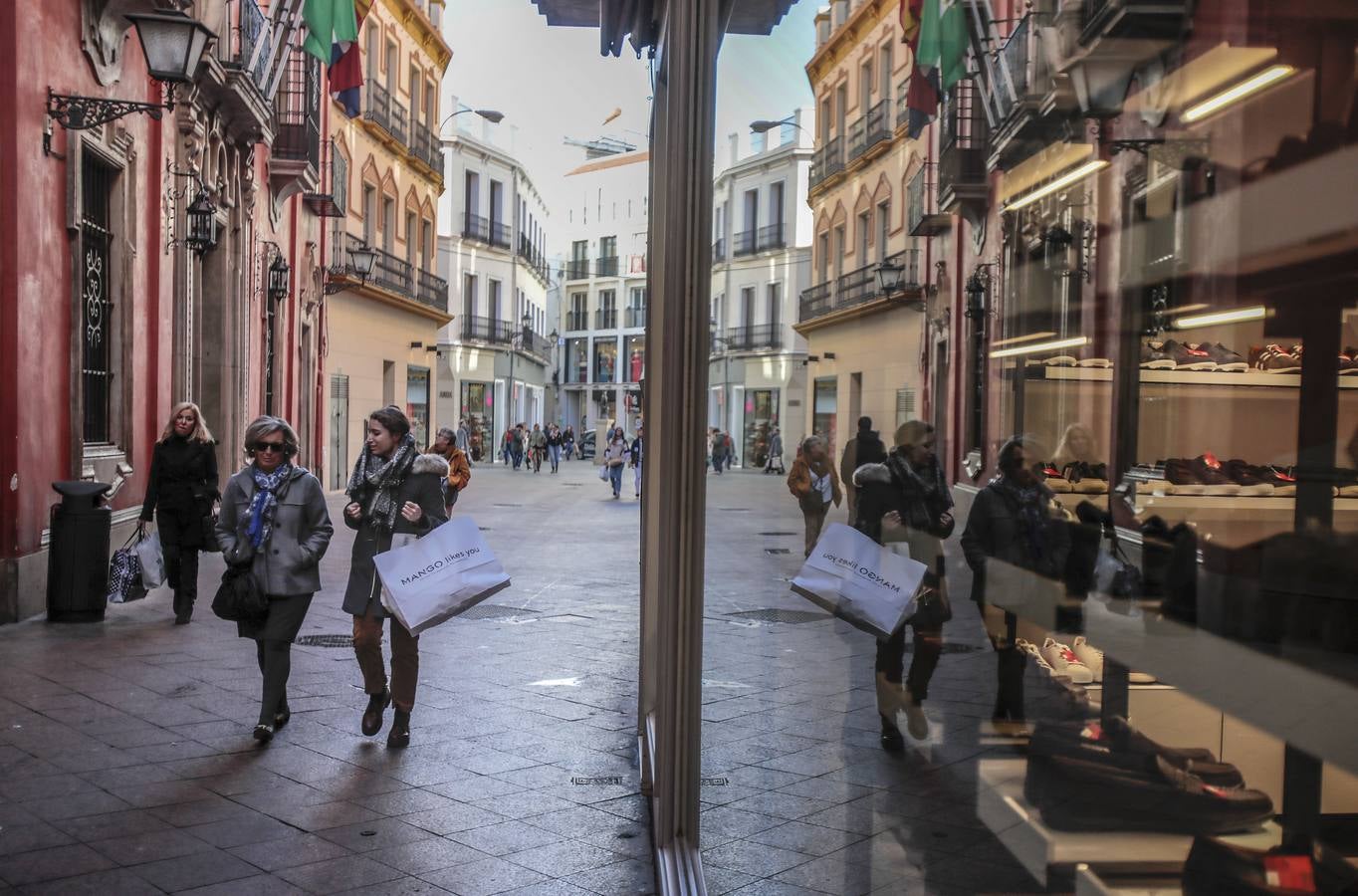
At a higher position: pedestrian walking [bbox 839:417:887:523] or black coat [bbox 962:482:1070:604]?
pedestrian walking [bbox 839:417:887:523]

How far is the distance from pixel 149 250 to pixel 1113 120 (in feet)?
44.5

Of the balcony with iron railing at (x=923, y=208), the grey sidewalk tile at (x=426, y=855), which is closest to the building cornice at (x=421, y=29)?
the grey sidewalk tile at (x=426, y=855)

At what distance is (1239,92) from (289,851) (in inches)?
169

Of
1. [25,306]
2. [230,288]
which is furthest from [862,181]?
[230,288]

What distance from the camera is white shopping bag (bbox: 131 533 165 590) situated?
31.5 feet

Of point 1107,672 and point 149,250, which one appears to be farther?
point 149,250

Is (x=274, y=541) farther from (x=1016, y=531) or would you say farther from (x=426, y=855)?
(x=1016, y=531)

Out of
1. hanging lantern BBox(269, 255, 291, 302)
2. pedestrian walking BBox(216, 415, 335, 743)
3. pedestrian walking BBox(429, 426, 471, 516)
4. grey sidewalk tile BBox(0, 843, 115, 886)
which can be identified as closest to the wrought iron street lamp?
pedestrian walking BBox(429, 426, 471, 516)

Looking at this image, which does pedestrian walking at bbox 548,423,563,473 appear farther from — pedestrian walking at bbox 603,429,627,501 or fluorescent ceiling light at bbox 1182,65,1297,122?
fluorescent ceiling light at bbox 1182,65,1297,122

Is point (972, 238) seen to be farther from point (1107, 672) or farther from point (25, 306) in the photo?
point (25, 306)

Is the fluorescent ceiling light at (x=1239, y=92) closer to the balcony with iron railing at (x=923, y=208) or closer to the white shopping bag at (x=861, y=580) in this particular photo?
the balcony with iron railing at (x=923, y=208)

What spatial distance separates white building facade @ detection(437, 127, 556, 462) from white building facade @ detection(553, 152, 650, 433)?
36.1 m

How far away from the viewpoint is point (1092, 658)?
1.33m

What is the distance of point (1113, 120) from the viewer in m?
1.17
